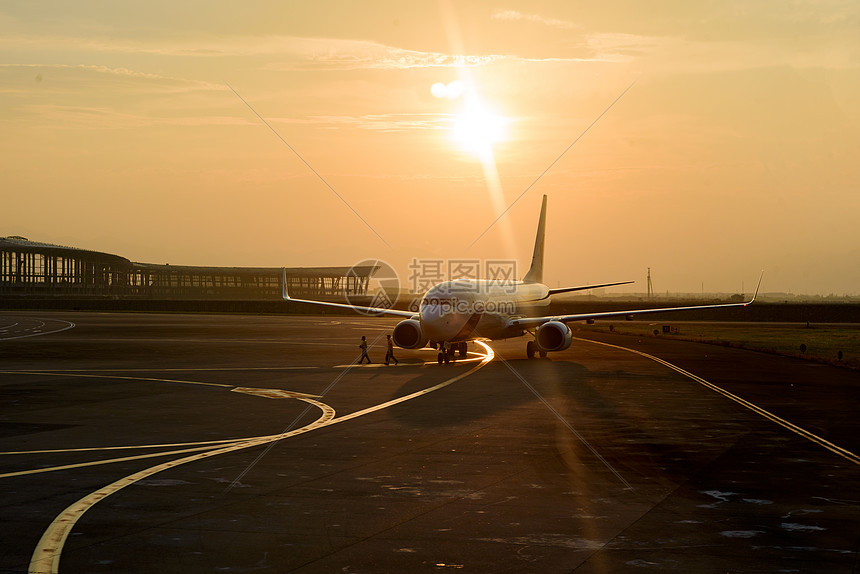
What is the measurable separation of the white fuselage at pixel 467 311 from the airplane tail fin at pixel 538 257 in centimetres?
1400

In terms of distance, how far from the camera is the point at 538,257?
65.4 metres

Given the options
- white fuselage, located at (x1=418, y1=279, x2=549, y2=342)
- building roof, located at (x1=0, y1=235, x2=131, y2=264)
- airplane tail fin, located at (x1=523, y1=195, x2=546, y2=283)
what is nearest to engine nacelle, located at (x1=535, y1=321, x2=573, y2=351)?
white fuselage, located at (x1=418, y1=279, x2=549, y2=342)

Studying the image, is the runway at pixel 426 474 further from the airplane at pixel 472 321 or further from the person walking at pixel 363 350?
the person walking at pixel 363 350

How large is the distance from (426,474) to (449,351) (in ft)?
90.7

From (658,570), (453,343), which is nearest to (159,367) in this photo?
(453,343)

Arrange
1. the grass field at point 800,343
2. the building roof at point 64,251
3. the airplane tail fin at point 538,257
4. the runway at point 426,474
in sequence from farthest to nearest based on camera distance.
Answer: the building roof at point 64,251 < the airplane tail fin at point 538,257 < the grass field at point 800,343 < the runway at point 426,474

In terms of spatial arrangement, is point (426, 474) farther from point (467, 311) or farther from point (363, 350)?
point (363, 350)

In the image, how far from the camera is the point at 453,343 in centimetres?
4356

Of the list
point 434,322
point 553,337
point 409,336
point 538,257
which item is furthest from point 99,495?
point 538,257

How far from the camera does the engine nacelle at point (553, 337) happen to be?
4434 centimetres

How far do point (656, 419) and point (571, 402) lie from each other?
4309 mm

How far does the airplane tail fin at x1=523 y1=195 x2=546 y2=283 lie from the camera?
6381 centimetres

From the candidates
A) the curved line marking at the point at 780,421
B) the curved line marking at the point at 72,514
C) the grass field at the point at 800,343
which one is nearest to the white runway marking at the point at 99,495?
the curved line marking at the point at 72,514

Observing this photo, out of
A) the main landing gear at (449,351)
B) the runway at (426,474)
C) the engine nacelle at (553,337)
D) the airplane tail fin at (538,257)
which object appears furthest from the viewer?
the airplane tail fin at (538,257)
